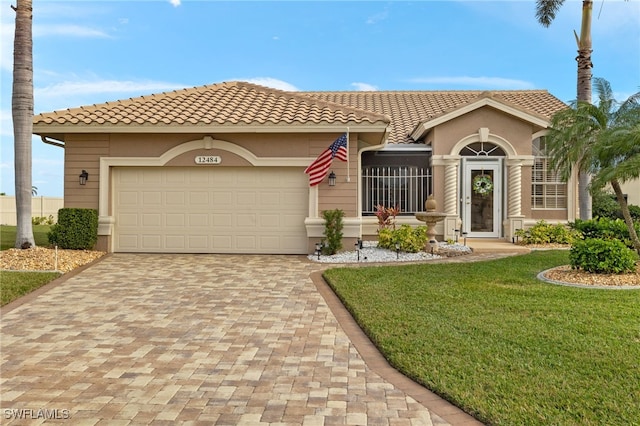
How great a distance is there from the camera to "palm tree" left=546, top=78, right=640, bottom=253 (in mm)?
8602

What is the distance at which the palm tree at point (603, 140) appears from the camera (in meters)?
8.60

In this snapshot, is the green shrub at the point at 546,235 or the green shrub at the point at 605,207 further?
the green shrub at the point at 605,207

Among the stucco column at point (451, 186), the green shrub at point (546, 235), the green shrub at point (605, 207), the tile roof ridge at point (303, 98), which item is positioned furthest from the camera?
the green shrub at point (605, 207)

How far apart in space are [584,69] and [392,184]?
6965 mm

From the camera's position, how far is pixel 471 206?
15.1m

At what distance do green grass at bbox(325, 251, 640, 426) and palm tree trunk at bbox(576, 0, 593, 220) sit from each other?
7136 mm

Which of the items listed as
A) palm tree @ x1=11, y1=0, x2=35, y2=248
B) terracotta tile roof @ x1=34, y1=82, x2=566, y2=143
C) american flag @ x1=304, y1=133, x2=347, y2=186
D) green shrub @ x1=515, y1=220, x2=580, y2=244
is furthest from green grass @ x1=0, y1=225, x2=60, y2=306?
green shrub @ x1=515, y1=220, x2=580, y2=244

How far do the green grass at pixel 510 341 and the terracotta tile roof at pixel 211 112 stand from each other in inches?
207

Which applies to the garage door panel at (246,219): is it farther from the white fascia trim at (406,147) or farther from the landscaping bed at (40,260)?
the white fascia trim at (406,147)

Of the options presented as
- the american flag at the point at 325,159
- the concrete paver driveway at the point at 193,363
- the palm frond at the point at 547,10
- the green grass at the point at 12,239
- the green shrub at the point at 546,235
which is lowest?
the concrete paver driveway at the point at 193,363

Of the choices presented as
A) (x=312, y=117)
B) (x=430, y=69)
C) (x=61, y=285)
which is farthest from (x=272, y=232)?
(x=430, y=69)

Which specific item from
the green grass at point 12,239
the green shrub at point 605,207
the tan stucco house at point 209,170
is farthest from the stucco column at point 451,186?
the green grass at point 12,239

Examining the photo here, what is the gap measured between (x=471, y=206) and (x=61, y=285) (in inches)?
465

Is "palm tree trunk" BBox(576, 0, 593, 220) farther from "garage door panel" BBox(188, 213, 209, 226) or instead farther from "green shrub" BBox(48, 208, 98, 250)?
"green shrub" BBox(48, 208, 98, 250)
